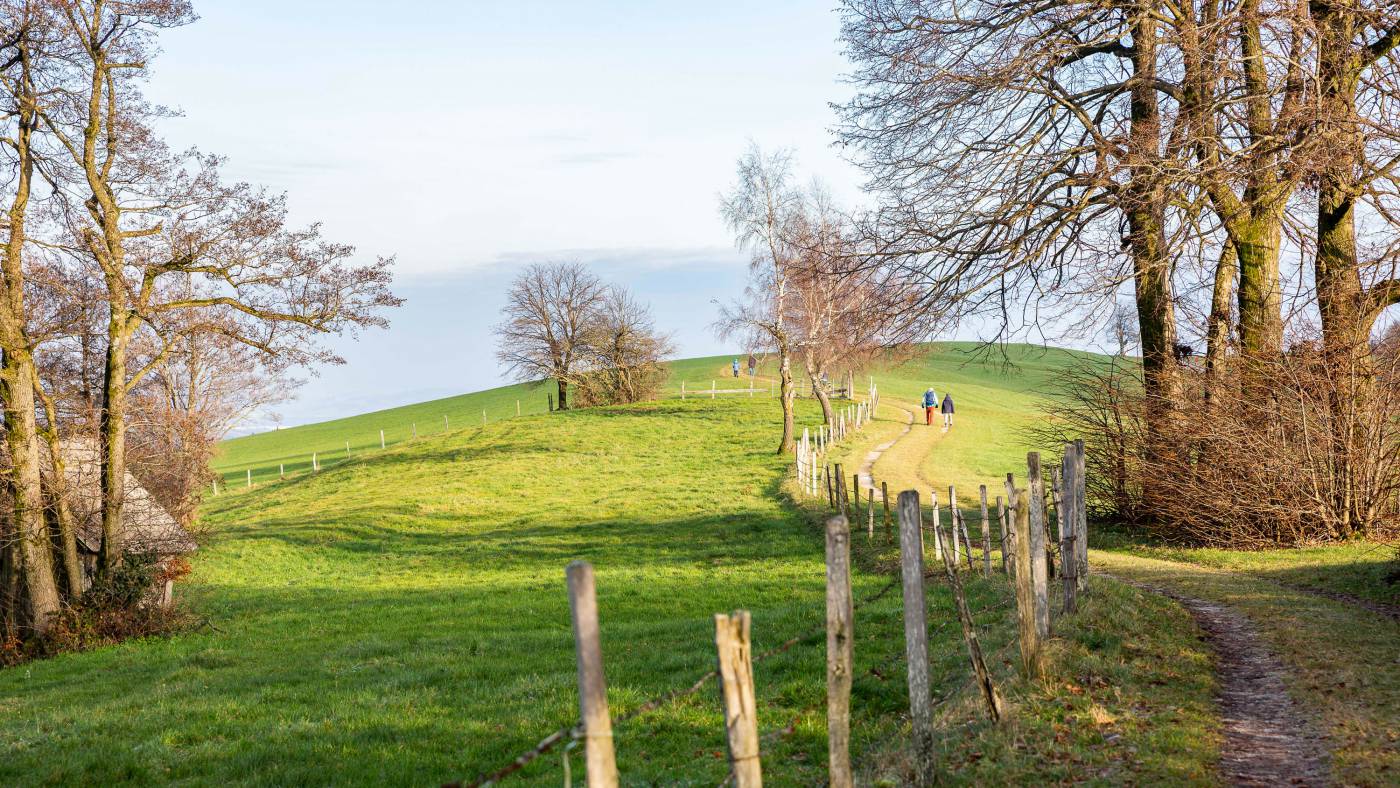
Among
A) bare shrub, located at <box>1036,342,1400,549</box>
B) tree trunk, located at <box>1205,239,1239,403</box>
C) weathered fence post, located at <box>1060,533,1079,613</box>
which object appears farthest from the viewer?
tree trunk, located at <box>1205,239,1239,403</box>

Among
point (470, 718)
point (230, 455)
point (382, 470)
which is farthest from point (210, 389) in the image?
point (230, 455)

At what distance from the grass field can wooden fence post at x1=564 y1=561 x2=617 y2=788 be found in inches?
133

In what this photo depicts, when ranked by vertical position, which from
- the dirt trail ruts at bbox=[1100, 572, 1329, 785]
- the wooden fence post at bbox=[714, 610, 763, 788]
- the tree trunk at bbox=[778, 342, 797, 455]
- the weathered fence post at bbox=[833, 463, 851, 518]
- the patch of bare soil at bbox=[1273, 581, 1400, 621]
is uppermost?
the tree trunk at bbox=[778, 342, 797, 455]

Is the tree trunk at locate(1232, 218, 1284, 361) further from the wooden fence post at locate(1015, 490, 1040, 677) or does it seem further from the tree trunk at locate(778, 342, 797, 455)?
the tree trunk at locate(778, 342, 797, 455)

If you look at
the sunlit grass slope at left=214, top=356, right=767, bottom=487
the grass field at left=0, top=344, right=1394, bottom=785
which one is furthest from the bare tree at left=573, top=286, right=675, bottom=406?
the grass field at left=0, top=344, right=1394, bottom=785

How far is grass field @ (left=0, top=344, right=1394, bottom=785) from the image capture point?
8.30 m

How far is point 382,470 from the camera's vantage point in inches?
1964

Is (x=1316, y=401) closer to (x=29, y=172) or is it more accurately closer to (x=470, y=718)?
(x=470, y=718)

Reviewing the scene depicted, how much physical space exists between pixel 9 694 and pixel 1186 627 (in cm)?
1708

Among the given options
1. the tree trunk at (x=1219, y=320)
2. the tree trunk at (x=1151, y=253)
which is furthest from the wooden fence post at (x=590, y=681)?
the tree trunk at (x=1219, y=320)

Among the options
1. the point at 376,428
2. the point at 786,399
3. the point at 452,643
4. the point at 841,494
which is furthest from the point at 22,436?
the point at 376,428

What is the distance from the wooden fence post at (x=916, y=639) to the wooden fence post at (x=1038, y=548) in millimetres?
3308

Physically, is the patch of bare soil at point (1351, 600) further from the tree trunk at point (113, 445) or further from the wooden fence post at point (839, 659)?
the tree trunk at point (113, 445)

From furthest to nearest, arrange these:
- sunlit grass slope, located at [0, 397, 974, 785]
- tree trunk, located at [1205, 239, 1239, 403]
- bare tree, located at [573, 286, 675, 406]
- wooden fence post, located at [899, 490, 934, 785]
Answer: bare tree, located at [573, 286, 675, 406] → tree trunk, located at [1205, 239, 1239, 403] → sunlit grass slope, located at [0, 397, 974, 785] → wooden fence post, located at [899, 490, 934, 785]
